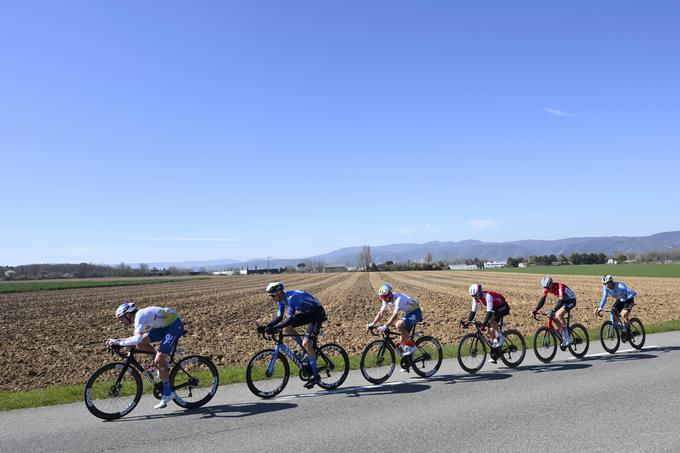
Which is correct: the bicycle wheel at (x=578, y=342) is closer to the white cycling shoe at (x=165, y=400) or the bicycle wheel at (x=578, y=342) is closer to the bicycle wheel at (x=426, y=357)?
the bicycle wheel at (x=426, y=357)

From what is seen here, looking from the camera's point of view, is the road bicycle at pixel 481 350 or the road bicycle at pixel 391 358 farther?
the road bicycle at pixel 481 350

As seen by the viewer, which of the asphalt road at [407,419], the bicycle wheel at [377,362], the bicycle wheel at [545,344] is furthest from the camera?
the bicycle wheel at [545,344]

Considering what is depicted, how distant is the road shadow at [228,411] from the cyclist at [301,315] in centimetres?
125

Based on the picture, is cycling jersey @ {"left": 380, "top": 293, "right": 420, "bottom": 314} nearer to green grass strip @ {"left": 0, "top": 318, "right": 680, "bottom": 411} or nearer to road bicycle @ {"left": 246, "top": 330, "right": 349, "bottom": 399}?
road bicycle @ {"left": 246, "top": 330, "right": 349, "bottom": 399}

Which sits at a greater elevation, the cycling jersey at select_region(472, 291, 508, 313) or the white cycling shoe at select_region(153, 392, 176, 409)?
the cycling jersey at select_region(472, 291, 508, 313)

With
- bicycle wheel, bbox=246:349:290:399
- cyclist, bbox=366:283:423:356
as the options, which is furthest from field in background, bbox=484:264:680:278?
bicycle wheel, bbox=246:349:290:399

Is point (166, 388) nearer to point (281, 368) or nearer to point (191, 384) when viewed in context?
point (191, 384)

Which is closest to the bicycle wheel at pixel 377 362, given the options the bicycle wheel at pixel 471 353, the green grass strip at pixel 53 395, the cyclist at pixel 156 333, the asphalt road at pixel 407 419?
the asphalt road at pixel 407 419

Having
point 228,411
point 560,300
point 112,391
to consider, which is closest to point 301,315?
point 228,411

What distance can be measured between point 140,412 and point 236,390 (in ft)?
6.49

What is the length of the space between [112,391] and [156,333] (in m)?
1.15

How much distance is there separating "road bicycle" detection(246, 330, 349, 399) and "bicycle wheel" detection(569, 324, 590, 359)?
242 inches

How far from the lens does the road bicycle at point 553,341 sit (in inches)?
470

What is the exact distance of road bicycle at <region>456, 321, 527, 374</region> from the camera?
36.2 feet
